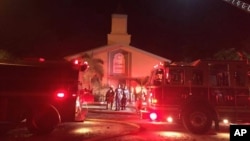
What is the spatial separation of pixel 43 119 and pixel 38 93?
2.78 feet

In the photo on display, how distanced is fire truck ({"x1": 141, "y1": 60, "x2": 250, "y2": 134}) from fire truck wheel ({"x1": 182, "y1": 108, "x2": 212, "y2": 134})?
0.18m

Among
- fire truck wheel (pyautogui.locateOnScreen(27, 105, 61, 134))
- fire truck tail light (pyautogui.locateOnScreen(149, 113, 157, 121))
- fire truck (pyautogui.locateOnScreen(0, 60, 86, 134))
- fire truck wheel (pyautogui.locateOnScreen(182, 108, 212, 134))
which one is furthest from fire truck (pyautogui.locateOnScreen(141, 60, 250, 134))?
fire truck wheel (pyautogui.locateOnScreen(27, 105, 61, 134))

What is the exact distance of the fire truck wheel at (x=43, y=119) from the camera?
11.6m

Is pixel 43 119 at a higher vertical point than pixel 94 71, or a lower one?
lower

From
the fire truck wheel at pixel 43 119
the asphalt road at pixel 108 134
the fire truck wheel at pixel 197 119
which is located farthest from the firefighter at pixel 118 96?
the fire truck wheel at pixel 43 119

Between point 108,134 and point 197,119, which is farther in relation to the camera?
point 197,119

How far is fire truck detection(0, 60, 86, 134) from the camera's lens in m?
11.6

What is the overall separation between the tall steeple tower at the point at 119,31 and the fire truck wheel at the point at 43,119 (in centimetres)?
2717

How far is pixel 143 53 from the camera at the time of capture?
119 feet

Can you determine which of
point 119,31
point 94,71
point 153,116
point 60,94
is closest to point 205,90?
point 153,116

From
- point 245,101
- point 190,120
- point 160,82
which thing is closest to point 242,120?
point 245,101

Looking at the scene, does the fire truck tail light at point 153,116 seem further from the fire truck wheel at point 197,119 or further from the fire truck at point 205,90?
the fire truck wheel at point 197,119

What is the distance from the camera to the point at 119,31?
Answer: 39406 mm

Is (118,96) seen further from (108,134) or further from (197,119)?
(108,134)
